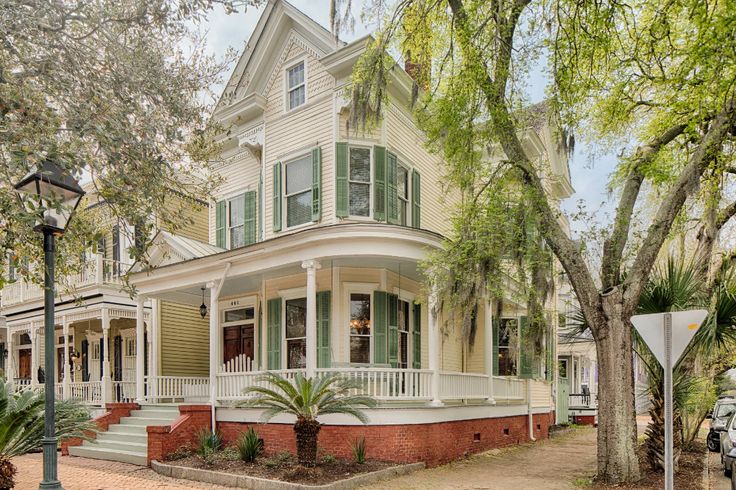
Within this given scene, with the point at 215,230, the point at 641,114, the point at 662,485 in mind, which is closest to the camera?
the point at 662,485

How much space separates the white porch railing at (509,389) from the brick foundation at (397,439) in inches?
53.5

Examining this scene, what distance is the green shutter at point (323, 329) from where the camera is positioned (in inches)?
515

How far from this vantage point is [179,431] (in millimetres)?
11977

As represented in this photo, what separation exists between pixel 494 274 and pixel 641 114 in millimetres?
6763

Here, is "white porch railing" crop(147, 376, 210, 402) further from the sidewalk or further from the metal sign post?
the metal sign post

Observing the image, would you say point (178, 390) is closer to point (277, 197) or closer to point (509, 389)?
point (277, 197)

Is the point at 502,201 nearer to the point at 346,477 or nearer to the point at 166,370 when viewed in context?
the point at 346,477

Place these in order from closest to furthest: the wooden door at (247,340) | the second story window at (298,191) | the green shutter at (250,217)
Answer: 1. the second story window at (298,191)
2. the green shutter at (250,217)
3. the wooden door at (247,340)

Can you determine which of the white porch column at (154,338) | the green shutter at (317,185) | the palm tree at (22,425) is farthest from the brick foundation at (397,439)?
the green shutter at (317,185)

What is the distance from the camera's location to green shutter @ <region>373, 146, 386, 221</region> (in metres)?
13.6

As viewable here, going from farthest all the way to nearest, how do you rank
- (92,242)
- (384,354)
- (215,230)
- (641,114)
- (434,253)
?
(215,230)
(641,114)
(384,354)
(434,253)
(92,242)

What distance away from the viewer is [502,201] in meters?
10.8

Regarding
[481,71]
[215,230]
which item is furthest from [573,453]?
[215,230]

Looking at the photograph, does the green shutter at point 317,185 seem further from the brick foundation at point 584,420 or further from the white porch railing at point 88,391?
the brick foundation at point 584,420
